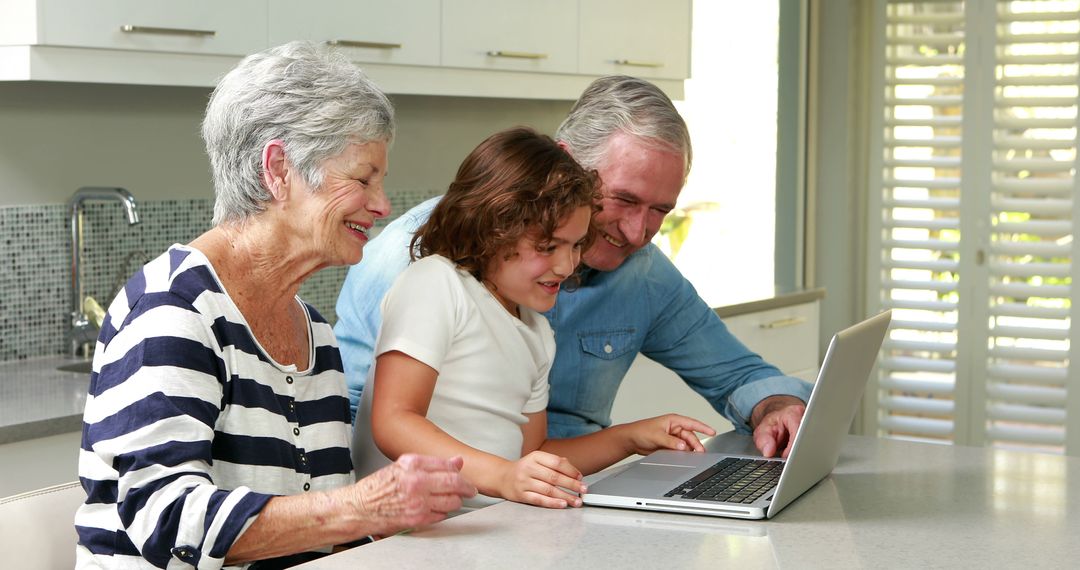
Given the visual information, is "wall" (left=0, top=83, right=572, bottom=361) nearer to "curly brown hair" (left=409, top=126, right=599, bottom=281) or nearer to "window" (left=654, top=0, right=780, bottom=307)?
"curly brown hair" (left=409, top=126, right=599, bottom=281)

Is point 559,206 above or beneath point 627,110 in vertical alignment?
beneath

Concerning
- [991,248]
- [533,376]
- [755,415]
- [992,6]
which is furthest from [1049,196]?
[533,376]

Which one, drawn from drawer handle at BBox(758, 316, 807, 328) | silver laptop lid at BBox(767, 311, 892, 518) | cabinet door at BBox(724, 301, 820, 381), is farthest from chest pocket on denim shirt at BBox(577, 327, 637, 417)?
drawer handle at BBox(758, 316, 807, 328)

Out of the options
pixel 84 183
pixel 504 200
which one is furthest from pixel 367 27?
pixel 504 200

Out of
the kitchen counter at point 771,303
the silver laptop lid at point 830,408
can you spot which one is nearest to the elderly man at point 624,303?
the silver laptop lid at point 830,408

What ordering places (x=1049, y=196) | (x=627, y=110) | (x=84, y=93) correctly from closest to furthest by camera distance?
(x=627, y=110) → (x=84, y=93) → (x=1049, y=196)

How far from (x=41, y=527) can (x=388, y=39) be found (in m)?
1.68

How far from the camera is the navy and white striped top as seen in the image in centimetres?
125

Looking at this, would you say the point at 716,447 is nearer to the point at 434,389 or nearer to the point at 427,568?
the point at 434,389

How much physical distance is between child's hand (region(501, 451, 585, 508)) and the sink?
4.93 feet

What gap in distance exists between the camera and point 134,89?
2764mm

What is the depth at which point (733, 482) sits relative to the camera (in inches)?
59.6

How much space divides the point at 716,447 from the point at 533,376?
304mm

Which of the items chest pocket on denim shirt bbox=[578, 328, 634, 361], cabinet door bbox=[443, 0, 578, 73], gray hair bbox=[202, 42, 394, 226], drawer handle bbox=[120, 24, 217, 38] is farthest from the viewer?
cabinet door bbox=[443, 0, 578, 73]
